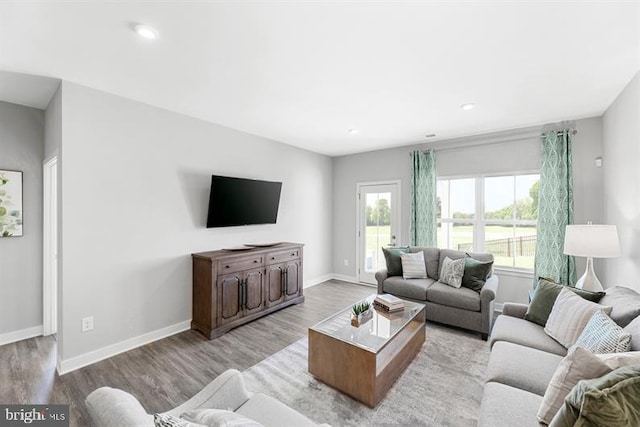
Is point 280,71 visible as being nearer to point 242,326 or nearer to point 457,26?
point 457,26

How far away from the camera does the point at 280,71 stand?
7.57ft

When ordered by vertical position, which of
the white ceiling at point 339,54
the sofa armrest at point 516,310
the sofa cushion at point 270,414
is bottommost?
the sofa cushion at point 270,414

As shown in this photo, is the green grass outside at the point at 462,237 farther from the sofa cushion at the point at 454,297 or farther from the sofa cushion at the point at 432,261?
the sofa cushion at the point at 454,297

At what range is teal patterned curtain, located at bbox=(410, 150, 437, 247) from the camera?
4488 millimetres

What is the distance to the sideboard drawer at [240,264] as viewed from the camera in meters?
3.21

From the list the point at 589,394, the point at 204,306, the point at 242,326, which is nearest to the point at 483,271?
the point at 589,394

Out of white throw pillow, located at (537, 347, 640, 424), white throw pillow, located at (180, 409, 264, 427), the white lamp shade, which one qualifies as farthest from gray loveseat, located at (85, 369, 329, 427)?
the white lamp shade

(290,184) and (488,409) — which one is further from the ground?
(290,184)

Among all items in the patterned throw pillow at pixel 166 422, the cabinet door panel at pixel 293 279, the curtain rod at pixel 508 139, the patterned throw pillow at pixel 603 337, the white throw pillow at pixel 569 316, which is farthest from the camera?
the cabinet door panel at pixel 293 279

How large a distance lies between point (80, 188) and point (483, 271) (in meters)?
4.41

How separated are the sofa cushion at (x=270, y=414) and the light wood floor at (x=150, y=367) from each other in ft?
3.64

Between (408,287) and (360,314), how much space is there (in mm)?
1314

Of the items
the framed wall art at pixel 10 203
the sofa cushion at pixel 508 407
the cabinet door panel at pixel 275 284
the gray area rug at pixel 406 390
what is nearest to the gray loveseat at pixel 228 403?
the gray area rug at pixel 406 390

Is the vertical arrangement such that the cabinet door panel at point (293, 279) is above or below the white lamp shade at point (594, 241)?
below
